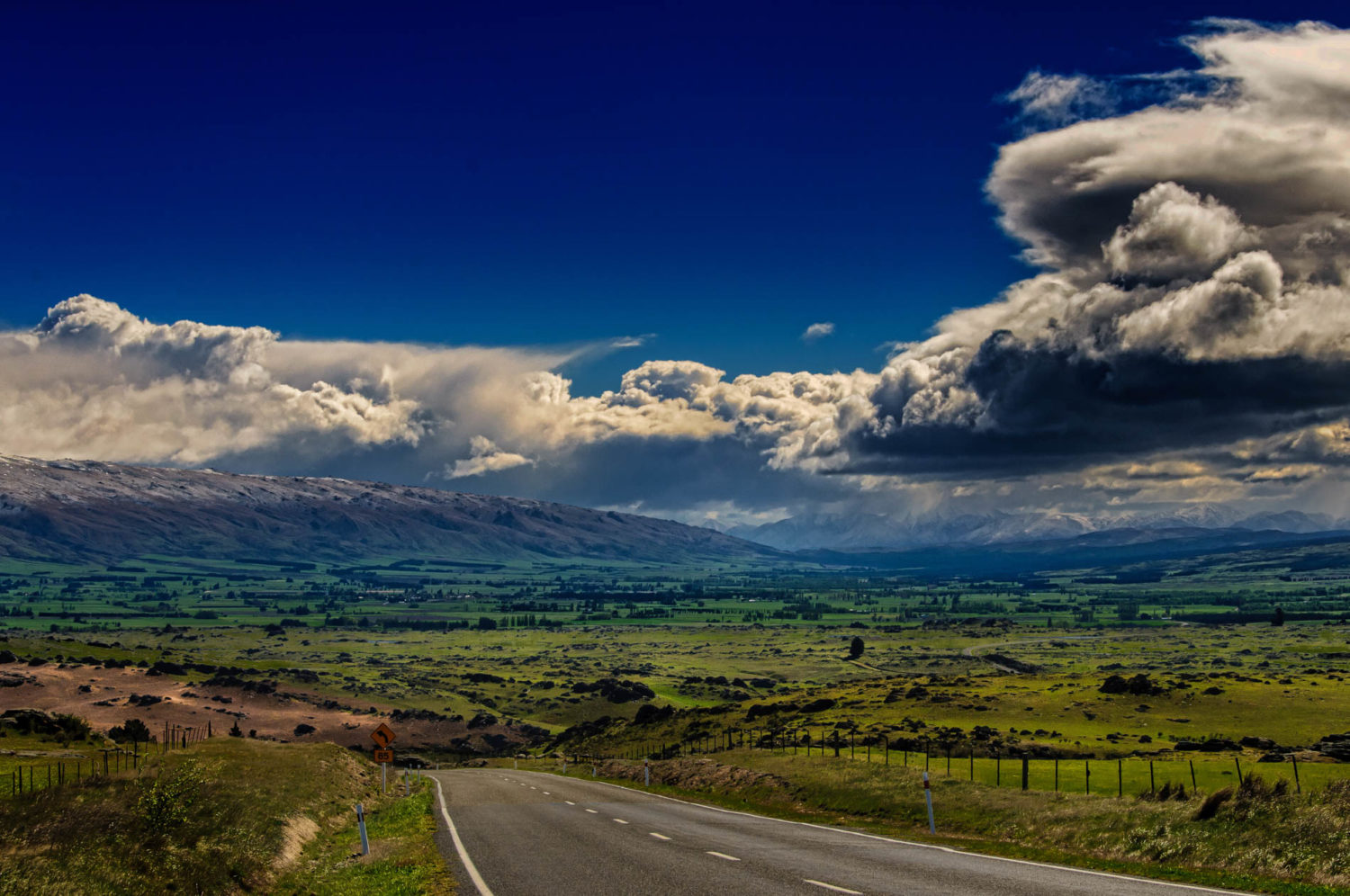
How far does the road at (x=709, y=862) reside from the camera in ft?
64.9

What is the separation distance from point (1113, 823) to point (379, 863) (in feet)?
71.2

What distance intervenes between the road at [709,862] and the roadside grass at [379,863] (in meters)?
0.73

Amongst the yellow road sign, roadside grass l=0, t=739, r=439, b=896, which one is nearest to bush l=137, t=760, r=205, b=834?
roadside grass l=0, t=739, r=439, b=896

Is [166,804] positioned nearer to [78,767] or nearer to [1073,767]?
[78,767]

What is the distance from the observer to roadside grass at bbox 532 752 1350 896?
74.0ft

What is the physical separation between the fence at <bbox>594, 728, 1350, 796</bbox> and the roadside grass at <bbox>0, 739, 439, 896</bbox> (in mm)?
26658

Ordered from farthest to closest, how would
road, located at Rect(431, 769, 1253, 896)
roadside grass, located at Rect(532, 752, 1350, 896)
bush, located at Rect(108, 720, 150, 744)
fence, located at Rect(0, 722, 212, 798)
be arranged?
bush, located at Rect(108, 720, 150, 744)
fence, located at Rect(0, 722, 212, 798)
roadside grass, located at Rect(532, 752, 1350, 896)
road, located at Rect(431, 769, 1253, 896)

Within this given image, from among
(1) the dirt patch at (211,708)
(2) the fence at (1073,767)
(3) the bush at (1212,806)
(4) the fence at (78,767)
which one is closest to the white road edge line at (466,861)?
(4) the fence at (78,767)

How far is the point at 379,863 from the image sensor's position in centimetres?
2767

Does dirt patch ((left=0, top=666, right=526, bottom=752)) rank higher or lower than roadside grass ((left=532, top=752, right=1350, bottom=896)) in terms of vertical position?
lower

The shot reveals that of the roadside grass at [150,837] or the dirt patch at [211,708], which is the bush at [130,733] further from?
the roadside grass at [150,837]

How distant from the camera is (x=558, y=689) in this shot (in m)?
190

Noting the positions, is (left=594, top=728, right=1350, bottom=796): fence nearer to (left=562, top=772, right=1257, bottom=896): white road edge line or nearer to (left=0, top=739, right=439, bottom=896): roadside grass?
(left=562, top=772, right=1257, bottom=896): white road edge line

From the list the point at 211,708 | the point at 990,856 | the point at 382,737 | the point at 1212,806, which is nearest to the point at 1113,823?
the point at 1212,806
